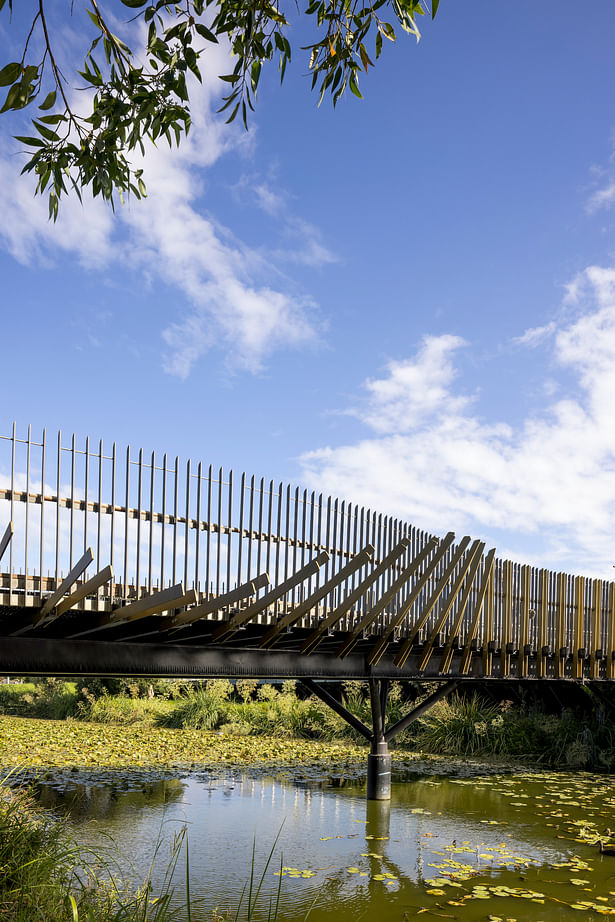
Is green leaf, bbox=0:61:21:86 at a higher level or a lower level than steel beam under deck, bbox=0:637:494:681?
higher

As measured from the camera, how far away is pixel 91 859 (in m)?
7.25

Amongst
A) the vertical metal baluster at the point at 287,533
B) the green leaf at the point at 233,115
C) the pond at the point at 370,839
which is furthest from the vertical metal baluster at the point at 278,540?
the green leaf at the point at 233,115

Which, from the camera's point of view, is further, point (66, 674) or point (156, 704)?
point (156, 704)

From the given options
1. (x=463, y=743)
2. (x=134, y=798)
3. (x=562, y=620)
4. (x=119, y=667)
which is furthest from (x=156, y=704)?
(x=119, y=667)

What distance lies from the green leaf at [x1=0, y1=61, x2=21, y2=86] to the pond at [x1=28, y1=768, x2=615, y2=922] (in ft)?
14.0

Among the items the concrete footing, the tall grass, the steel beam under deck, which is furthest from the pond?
the steel beam under deck

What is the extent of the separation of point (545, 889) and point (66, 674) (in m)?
4.46

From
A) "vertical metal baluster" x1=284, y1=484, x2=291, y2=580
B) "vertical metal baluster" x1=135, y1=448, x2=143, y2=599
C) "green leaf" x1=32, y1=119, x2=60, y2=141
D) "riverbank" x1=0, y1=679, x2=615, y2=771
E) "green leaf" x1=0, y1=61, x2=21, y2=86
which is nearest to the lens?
"green leaf" x1=0, y1=61, x2=21, y2=86

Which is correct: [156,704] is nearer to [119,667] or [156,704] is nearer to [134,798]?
[134,798]

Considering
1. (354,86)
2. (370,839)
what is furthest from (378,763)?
(354,86)

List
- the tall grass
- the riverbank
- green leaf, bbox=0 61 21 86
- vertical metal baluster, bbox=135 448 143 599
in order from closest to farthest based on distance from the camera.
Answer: the tall grass
green leaf, bbox=0 61 21 86
vertical metal baluster, bbox=135 448 143 599
the riverbank

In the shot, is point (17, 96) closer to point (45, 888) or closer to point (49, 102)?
point (49, 102)

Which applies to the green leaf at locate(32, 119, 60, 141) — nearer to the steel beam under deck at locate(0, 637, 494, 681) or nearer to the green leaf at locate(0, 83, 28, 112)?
the green leaf at locate(0, 83, 28, 112)

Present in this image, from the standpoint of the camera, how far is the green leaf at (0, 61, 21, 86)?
383 cm
